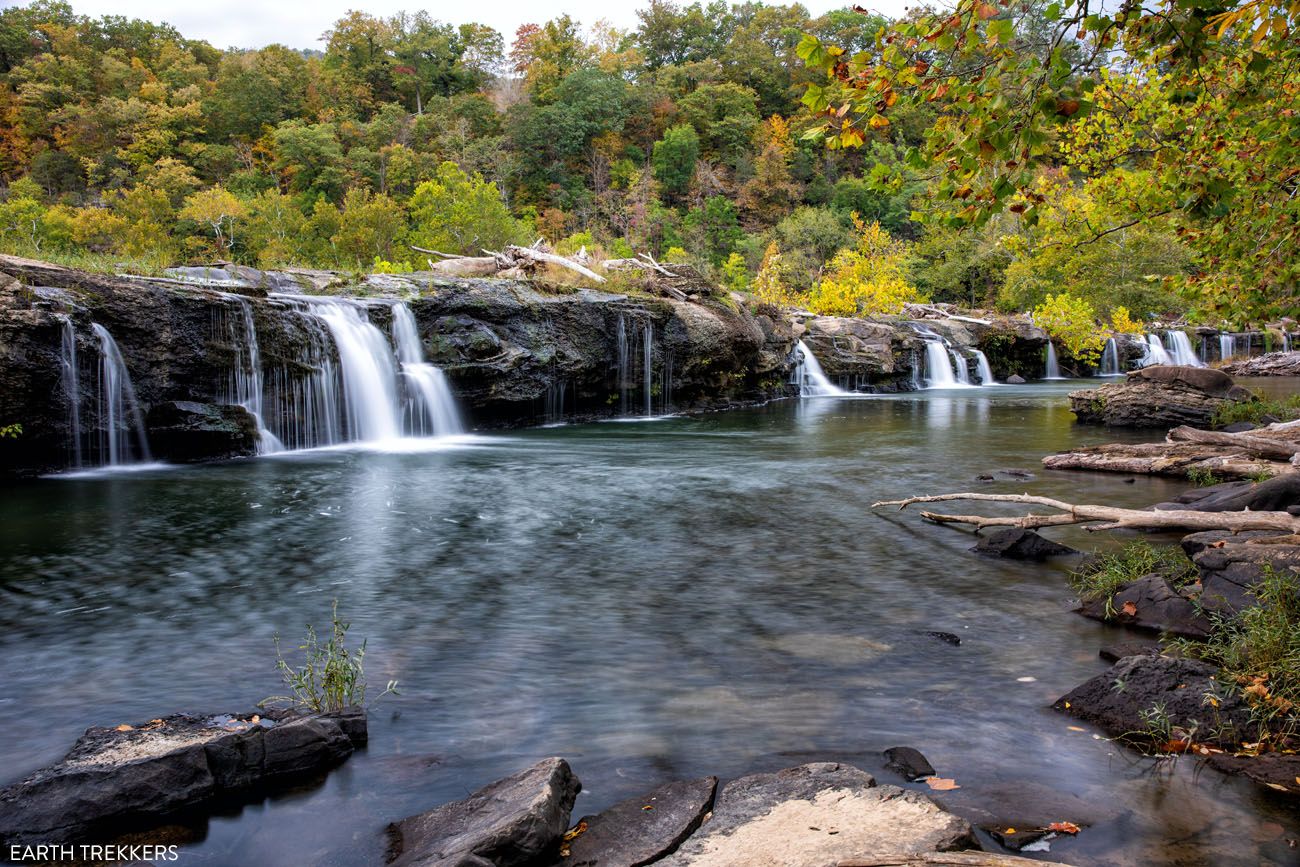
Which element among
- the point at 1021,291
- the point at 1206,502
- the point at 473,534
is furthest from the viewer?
the point at 1021,291

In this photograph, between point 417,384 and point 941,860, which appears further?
point 417,384

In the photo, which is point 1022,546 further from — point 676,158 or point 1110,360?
point 676,158

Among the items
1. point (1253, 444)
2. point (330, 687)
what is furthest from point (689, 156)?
point (330, 687)

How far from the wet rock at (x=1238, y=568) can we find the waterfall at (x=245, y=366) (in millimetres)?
15251

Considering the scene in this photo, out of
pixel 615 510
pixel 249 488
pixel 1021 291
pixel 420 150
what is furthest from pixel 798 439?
pixel 420 150

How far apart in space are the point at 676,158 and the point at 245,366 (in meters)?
56.5

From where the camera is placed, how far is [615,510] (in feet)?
36.4

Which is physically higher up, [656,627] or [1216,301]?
[1216,301]

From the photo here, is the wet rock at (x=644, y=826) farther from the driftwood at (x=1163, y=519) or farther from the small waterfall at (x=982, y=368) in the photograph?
the small waterfall at (x=982, y=368)

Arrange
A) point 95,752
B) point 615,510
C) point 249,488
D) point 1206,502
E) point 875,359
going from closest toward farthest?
point 95,752
point 1206,502
point 615,510
point 249,488
point 875,359

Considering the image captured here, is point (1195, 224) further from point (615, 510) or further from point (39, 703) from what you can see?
point (39, 703)

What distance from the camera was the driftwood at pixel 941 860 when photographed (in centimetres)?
268

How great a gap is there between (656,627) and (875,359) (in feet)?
90.2

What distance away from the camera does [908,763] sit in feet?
13.3
